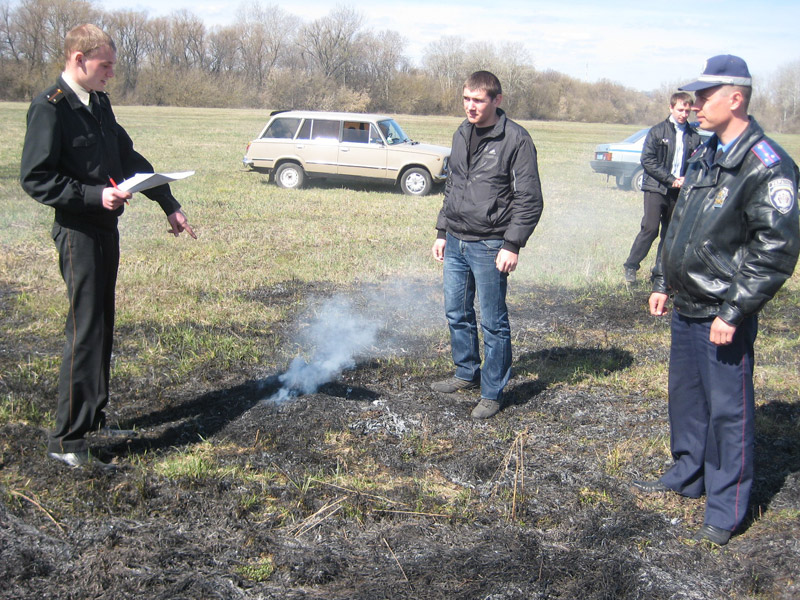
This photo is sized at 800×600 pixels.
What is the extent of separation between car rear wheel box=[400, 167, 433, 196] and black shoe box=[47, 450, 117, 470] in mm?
11526

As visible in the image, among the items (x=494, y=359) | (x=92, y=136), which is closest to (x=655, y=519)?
(x=494, y=359)

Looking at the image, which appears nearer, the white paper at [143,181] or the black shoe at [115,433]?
the white paper at [143,181]

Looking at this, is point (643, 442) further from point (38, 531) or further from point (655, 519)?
point (38, 531)

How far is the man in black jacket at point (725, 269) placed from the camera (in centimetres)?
285

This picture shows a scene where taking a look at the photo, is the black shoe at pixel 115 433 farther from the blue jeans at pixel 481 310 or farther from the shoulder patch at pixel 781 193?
the shoulder patch at pixel 781 193

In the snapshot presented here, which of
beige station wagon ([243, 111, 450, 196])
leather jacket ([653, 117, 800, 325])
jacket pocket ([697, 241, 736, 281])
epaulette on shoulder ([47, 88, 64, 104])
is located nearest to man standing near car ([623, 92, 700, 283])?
leather jacket ([653, 117, 800, 325])

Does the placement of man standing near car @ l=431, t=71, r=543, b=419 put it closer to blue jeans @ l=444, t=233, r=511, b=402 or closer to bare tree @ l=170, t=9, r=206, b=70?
blue jeans @ l=444, t=233, r=511, b=402

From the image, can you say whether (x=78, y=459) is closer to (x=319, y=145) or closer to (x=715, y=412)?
(x=715, y=412)

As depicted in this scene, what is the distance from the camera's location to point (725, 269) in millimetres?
2988

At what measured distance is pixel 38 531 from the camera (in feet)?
9.92

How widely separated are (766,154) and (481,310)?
1925 mm

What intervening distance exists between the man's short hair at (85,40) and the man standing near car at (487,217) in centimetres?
202

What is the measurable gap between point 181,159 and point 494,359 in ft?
57.2

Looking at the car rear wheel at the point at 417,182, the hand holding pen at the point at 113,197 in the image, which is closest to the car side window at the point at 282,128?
the car rear wheel at the point at 417,182
